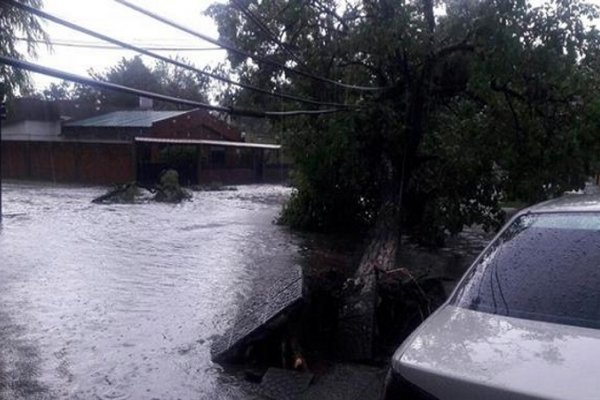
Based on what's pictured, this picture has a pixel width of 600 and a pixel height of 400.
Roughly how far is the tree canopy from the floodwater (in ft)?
8.14

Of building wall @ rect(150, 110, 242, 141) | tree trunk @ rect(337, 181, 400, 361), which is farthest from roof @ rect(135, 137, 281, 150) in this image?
tree trunk @ rect(337, 181, 400, 361)

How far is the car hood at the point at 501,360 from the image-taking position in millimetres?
2350

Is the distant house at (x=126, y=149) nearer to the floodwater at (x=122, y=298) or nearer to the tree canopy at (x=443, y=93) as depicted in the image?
the floodwater at (x=122, y=298)

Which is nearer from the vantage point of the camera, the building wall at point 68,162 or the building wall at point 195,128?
the building wall at point 68,162

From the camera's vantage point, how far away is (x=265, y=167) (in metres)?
38.1

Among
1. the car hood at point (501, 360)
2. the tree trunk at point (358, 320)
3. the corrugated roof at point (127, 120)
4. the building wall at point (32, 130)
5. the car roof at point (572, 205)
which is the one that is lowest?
the tree trunk at point (358, 320)

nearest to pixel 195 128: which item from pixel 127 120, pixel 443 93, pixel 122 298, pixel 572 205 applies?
A: pixel 127 120

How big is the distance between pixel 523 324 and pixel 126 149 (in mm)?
28870

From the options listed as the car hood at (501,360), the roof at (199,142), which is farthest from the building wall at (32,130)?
the car hood at (501,360)

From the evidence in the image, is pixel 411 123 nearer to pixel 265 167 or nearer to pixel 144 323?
pixel 144 323

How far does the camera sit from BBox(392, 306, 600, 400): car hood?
7.71 ft

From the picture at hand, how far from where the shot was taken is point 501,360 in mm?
2590

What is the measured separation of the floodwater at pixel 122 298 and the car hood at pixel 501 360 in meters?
2.78

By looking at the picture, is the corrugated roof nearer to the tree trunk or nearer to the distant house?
the distant house
